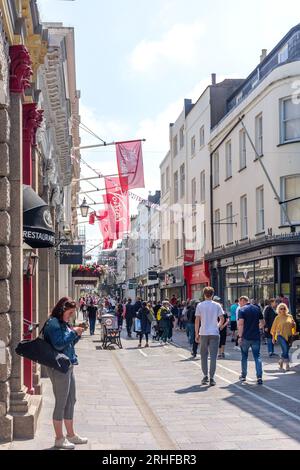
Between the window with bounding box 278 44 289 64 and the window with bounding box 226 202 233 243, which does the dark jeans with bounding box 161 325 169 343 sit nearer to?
the window with bounding box 226 202 233 243

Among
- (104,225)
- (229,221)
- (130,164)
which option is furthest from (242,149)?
(130,164)

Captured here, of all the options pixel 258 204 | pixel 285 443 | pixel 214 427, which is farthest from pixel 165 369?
pixel 258 204

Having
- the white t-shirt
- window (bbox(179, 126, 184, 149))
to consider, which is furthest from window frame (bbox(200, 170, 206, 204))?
the white t-shirt

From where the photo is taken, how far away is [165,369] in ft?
54.8

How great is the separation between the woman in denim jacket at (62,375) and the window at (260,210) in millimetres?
20878

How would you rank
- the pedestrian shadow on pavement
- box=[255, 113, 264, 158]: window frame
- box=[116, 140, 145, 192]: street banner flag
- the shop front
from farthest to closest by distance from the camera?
the shop front
box=[255, 113, 264, 158]: window frame
box=[116, 140, 145, 192]: street banner flag
the pedestrian shadow on pavement

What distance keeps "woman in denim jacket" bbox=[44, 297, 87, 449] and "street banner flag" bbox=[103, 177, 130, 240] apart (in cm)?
1800

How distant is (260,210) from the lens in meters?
28.8

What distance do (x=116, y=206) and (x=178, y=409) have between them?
18709 mm

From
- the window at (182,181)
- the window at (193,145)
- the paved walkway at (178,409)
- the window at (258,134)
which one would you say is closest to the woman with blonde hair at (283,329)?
the paved walkway at (178,409)

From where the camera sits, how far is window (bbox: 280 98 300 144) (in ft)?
86.9

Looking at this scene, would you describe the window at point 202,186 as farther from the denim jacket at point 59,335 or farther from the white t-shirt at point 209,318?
the denim jacket at point 59,335
